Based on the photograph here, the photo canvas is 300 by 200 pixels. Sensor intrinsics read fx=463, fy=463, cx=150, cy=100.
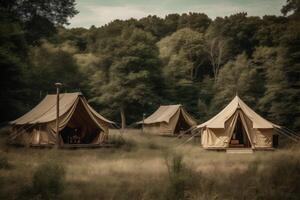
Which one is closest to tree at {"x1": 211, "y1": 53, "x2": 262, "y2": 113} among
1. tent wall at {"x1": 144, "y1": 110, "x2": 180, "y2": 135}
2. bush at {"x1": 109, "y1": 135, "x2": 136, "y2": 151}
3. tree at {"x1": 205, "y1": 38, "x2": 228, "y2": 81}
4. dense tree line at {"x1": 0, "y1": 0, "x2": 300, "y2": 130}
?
dense tree line at {"x1": 0, "y1": 0, "x2": 300, "y2": 130}

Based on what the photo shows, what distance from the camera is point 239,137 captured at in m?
28.9

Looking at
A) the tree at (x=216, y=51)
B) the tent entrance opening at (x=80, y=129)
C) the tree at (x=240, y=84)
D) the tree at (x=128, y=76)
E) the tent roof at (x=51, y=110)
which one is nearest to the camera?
the tent roof at (x=51, y=110)

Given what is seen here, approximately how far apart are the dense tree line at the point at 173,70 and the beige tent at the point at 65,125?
3.00 metres

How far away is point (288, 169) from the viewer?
532 inches

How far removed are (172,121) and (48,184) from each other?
30.1 m

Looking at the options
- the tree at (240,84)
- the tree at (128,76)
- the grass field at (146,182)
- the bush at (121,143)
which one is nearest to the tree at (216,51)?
the tree at (240,84)

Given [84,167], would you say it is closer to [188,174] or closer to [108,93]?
[188,174]

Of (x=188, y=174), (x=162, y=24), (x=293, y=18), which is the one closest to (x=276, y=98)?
(x=293, y=18)

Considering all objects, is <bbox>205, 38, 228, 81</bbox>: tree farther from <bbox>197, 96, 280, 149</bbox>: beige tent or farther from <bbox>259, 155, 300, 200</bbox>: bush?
<bbox>259, 155, 300, 200</bbox>: bush

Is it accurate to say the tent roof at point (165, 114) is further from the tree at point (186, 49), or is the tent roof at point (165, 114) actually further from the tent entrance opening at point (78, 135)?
the tent entrance opening at point (78, 135)

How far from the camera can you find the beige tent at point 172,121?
40.2 metres

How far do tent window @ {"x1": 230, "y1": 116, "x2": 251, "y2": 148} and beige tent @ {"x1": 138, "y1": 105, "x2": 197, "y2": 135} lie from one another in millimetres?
11484

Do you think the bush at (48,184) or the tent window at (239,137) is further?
the tent window at (239,137)

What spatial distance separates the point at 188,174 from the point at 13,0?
6.70m
